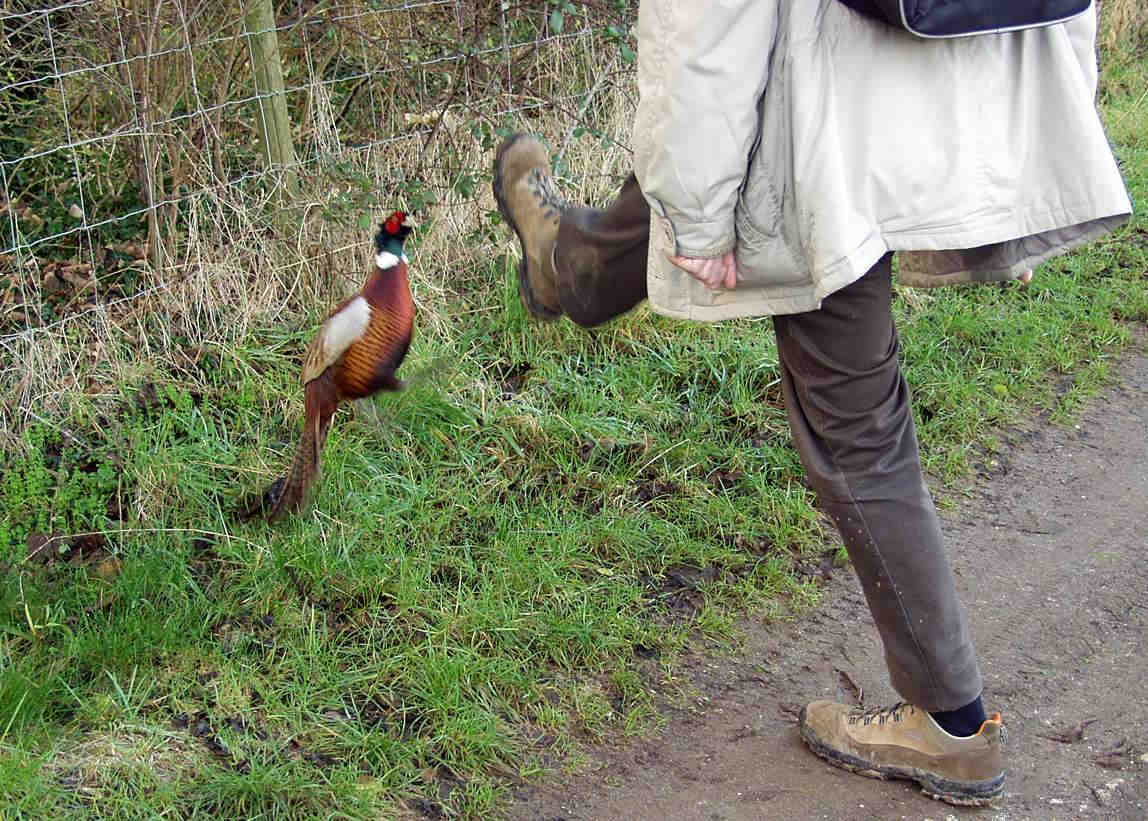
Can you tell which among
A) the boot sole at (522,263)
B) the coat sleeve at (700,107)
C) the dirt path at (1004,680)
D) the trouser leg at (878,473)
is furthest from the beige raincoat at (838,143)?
the dirt path at (1004,680)

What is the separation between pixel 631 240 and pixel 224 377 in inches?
81.9

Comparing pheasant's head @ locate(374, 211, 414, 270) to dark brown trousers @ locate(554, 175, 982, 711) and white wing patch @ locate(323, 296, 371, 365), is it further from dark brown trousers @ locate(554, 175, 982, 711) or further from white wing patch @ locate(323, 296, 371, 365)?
dark brown trousers @ locate(554, 175, 982, 711)

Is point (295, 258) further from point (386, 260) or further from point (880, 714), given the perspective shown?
point (880, 714)

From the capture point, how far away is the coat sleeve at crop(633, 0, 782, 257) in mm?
2135

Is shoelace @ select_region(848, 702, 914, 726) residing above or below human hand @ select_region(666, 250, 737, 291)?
below

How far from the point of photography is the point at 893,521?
8.67ft

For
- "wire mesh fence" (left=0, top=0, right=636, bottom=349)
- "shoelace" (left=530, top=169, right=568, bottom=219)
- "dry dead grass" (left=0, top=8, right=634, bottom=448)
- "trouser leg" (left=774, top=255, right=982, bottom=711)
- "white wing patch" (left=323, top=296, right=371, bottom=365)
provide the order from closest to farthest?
"trouser leg" (left=774, top=255, right=982, bottom=711), "shoelace" (left=530, top=169, right=568, bottom=219), "white wing patch" (left=323, top=296, right=371, bottom=365), "dry dead grass" (left=0, top=8, right=634, bottom=448), "wire mesh fence" (left=0, top=0, right=636, bottom=349)

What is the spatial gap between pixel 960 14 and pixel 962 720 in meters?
1.58

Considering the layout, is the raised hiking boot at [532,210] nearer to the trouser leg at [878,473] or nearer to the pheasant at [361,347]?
the pheasant at [361,347]

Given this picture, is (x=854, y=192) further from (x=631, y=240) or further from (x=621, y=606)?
(x=621, y=606)

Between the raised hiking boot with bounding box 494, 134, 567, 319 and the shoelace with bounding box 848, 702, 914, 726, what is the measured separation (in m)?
1.25

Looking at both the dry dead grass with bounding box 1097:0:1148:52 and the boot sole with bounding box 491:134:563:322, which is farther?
the dry dead grass with bounding box 1097:0:1148:52

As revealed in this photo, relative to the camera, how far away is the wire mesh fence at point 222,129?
14.5 feet

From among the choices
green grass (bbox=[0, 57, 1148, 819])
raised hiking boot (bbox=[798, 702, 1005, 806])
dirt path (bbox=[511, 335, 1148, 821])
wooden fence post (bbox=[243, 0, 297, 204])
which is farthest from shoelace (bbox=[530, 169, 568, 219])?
wooden fence post (bbox=[243, 0, 297, 204])
